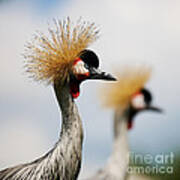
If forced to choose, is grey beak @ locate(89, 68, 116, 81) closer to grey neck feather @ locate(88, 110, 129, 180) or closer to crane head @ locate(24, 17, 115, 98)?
crane head @ locate(24, 17, 115, 98)

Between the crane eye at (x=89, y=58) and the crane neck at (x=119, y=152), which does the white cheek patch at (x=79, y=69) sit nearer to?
the crane eye at (x=89, y=58)

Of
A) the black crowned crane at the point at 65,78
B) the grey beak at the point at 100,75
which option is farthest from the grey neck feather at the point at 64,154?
the grey beak at the point at 100,75

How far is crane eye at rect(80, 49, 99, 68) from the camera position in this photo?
2.28 m

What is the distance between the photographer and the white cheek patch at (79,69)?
88.9 inches

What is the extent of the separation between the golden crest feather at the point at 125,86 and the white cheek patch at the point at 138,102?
0.03 m

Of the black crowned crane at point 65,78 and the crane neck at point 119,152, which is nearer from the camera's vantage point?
the black crowned crane at point 65,78

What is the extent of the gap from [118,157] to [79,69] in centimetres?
54

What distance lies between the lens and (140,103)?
7.97 ft

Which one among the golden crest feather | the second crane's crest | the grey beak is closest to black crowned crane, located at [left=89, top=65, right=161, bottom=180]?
the golden crest feather

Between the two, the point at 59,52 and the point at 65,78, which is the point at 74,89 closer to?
the point at 65,78

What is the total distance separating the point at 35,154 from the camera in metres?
2.43

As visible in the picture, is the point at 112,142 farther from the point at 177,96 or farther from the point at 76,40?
the point at 76,40

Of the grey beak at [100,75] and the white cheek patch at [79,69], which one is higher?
the white cheek patch at [79,69]

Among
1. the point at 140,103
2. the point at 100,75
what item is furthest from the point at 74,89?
the point at 140,103
